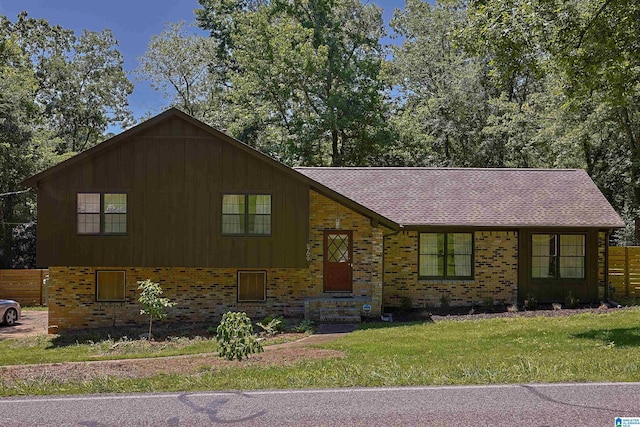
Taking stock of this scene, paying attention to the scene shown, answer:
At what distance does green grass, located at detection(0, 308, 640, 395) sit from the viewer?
348 inches

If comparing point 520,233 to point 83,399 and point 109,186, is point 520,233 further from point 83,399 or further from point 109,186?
point 83,399

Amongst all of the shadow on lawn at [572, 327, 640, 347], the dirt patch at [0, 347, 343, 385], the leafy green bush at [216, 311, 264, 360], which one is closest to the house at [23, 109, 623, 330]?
the dirt patch at [0, 347, 343, 385]

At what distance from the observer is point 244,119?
1325 inches

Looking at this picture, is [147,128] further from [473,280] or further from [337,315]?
[473,280]

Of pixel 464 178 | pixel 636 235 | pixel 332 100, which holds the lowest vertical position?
pixel 636 235

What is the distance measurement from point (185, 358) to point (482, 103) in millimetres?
27224

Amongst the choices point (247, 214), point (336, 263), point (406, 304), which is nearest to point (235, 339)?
point (247, 214)

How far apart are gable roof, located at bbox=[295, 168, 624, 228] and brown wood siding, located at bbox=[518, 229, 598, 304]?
740 mm

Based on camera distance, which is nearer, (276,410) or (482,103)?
(276,410)

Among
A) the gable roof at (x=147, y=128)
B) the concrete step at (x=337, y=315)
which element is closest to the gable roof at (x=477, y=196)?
the concrete step at (x=337, y=315)

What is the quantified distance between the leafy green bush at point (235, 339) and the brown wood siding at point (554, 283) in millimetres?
11463

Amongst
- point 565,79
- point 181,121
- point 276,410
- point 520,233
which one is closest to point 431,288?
point 520,233

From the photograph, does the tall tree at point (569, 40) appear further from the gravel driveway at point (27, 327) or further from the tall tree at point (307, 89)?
the tall tree at point (307, 89)

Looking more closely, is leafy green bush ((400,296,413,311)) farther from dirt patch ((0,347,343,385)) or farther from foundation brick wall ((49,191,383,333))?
dirt patch ((0,347,343,385))
